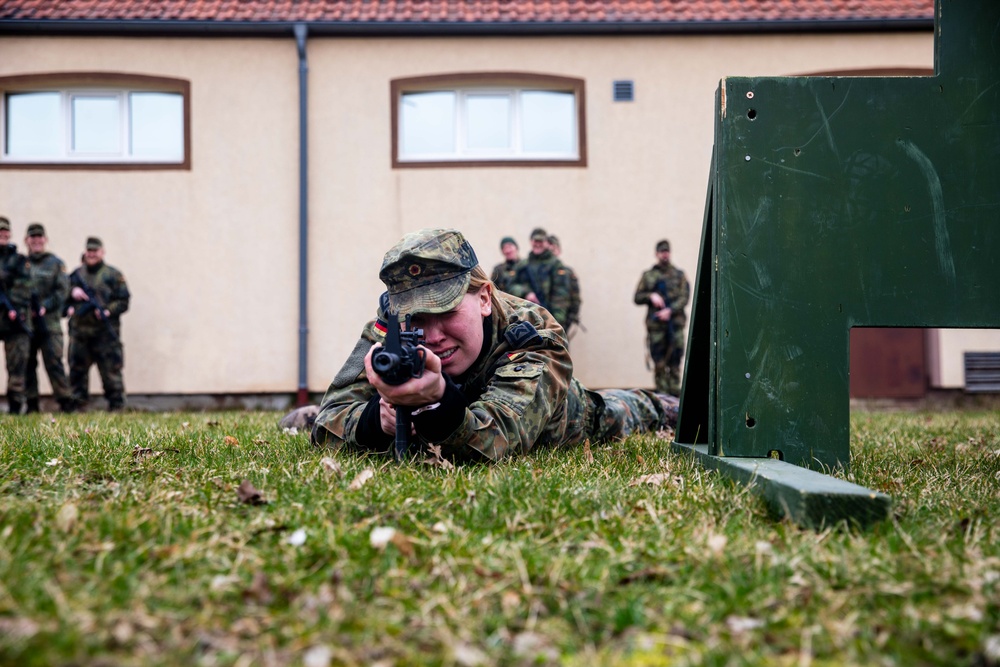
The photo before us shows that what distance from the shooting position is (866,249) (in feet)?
11.3

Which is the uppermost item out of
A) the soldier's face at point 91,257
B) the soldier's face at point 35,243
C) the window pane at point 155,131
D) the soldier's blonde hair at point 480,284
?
the window pane at point 155,131

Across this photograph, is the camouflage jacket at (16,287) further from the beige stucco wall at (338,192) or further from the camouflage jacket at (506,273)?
the camouflage jacket at (506,273)

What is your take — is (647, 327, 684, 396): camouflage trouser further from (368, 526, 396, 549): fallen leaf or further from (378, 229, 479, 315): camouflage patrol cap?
(368, 526, 396, 549): fallen leaf

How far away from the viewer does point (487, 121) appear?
11281 mm

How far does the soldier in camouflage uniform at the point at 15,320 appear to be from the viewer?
973 centimetres

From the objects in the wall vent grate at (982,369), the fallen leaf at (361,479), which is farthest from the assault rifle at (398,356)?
the wall vent grate at (982,369)

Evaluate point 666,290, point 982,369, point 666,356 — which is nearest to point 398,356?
point 666,290

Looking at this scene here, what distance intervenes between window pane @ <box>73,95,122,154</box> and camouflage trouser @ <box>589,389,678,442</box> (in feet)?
27.6

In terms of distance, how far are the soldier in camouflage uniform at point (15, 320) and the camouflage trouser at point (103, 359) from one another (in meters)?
0.56

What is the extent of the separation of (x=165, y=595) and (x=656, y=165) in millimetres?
10093

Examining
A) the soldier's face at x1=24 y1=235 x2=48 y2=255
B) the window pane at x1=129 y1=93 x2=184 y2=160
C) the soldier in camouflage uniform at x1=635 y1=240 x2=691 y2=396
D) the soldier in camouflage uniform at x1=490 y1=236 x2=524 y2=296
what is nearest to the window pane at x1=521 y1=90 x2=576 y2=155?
the soldier in camouflage uniform at x1=490 y1=236 x2=524 y2=296

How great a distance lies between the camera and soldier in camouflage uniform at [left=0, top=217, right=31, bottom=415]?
383 inches

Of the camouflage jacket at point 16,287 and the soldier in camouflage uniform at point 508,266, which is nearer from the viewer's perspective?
the camouflage jacket at point 16,287

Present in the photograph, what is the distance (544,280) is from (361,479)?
7.53 m
